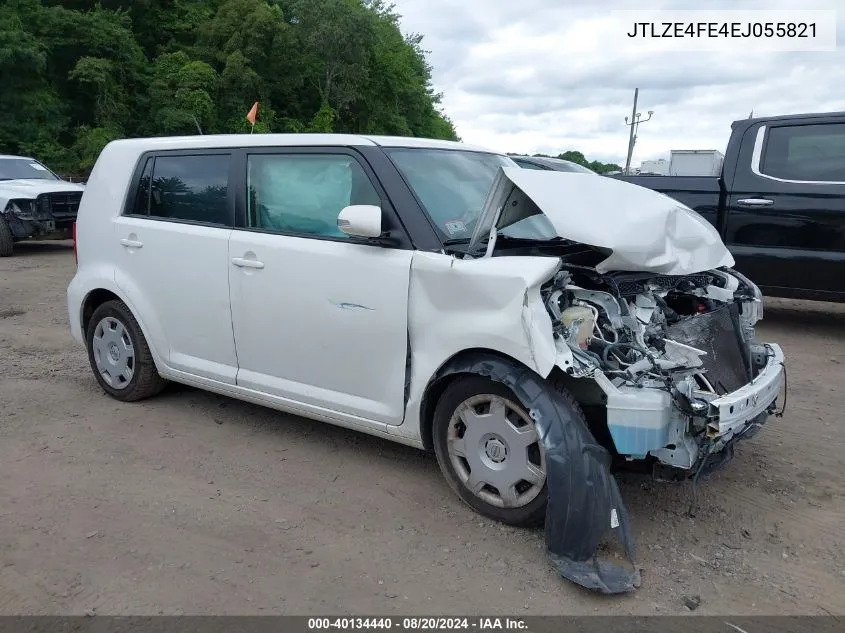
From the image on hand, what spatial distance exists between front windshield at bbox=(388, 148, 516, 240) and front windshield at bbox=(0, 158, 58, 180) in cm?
1195

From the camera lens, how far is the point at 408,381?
343cm

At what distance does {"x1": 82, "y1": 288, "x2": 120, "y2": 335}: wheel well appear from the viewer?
4.87m

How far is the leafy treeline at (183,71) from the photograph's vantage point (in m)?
29.0

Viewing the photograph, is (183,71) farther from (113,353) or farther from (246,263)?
(246,263)

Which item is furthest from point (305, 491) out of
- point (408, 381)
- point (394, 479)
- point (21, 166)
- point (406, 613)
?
point (21, 166)

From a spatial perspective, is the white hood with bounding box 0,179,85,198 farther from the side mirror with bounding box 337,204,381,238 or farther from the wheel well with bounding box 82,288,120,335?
the side mirror with bounding box 337,204,381,238

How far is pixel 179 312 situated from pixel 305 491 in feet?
4.83

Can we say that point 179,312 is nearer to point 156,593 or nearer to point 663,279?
point 156,593

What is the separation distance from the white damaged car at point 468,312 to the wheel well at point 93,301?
1.22ft

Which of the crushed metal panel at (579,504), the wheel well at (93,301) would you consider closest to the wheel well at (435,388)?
the crushed metal panel at (579,504)

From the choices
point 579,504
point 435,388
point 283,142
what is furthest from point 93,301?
point 579,504

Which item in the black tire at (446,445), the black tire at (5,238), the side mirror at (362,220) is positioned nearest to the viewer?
the black tire at (446,445)

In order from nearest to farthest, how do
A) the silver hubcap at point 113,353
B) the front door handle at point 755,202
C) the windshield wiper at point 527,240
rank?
the windshield wiper at point 527,240 < the silver hubcap at point 113,353 < the front door handle at point 755,202

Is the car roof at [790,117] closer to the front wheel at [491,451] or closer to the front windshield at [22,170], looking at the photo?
the front wheel at [491,451]
